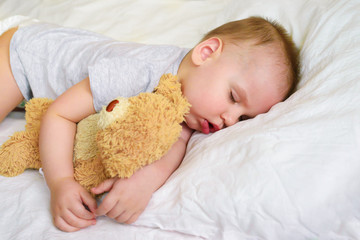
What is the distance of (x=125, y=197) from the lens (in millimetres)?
719

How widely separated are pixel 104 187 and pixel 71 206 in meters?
0.09

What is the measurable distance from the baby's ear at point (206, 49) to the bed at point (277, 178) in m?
0.23

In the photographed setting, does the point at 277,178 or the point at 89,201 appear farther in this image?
the point at 89,201

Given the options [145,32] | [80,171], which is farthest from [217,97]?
[145,32]

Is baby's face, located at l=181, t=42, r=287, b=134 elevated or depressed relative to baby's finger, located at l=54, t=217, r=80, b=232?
elevated

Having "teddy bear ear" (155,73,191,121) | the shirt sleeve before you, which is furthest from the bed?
the shirt sleeve

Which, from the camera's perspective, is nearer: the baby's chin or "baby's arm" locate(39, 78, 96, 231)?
"baby's arm" locate(39, 78, 96, 231)

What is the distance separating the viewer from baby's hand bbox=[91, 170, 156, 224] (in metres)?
0.71

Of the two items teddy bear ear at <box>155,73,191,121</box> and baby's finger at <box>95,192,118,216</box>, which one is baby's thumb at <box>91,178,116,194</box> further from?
teddy bear ear at <box>155,73,191,121</box>

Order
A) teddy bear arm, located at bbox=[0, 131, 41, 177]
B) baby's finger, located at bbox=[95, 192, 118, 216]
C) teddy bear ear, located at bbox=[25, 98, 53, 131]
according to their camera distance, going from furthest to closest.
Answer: teddy bear ear, located at bbox=[25, 98, 53, 131], teddy bear arm, located at bbox=[0, 131, 41, 177], baby's finger, located at bbox=[95, 192, 118, 216]

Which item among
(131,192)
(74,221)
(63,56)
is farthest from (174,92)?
(63,56)

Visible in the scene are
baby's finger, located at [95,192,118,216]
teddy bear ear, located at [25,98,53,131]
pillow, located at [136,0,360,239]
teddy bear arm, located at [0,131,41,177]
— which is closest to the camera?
pillow, located at [136,0,360,239]

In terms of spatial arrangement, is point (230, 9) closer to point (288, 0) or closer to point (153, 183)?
point (288, 0)

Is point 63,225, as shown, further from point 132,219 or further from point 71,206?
point 132,219
